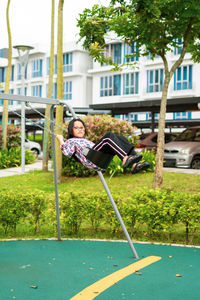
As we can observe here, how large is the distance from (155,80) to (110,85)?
560 centimetres

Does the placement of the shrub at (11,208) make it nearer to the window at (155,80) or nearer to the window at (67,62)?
the window at (155,80)

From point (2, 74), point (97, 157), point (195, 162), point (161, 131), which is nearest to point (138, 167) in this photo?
point (97, 157)

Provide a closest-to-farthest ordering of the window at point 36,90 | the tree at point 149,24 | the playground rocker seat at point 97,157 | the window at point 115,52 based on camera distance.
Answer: the playground rocker seat at point 97,157, the tree at point 149,24, the window at point 115,52, the window at point 36,90

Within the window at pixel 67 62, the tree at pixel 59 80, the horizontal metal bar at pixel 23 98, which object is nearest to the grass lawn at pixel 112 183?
the tree at pixel 59 80

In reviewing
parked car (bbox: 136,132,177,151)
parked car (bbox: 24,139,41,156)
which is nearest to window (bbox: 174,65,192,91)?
parked car (bbox: 24,139,41,156)

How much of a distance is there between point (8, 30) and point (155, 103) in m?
7.74

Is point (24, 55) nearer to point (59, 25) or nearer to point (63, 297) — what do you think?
point (59, 25)

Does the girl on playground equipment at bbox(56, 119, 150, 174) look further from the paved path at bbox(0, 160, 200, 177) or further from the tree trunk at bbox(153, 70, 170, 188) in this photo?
the paved path at bbox(0, 160, 200, 177)

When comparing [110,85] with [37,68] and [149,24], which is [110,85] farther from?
[149,24]

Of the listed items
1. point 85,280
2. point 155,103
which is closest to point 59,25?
point 155,103

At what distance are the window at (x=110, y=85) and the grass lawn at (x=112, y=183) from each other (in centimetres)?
2882

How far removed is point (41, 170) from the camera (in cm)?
1736

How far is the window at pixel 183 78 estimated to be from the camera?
124 feet

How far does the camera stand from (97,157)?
601cm
